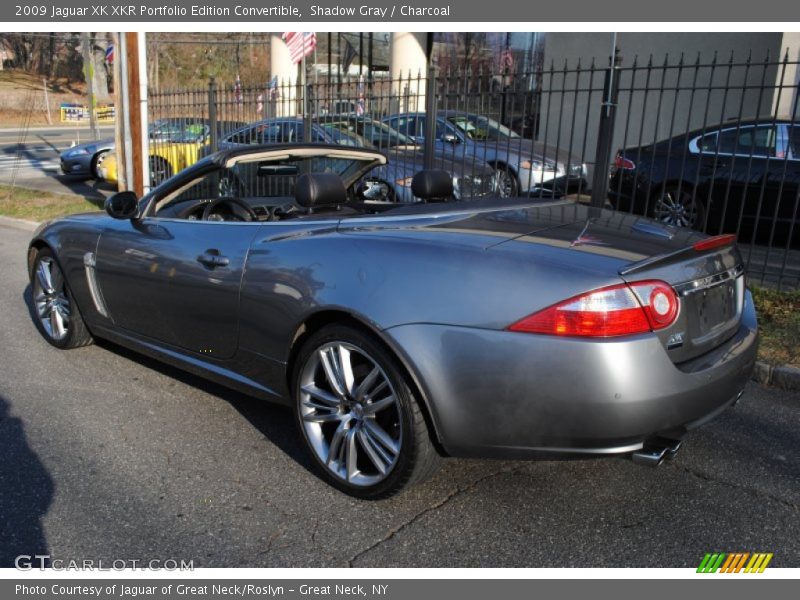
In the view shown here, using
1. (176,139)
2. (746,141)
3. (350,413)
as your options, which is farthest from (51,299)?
(176,139)

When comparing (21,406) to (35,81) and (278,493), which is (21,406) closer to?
(278,493)

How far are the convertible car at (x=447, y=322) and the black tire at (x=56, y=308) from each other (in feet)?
3.55

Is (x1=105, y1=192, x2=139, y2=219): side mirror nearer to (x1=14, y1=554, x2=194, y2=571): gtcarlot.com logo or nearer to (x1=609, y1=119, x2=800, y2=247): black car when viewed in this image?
(x1=14, y1=554, x2=194, y2=571): gtcarlot.com logo

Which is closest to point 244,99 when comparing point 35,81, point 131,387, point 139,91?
point 139,91

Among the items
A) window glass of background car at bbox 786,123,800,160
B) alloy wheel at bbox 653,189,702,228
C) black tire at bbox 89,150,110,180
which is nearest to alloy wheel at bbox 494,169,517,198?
alloy wheel at bbox 653,189,702,228

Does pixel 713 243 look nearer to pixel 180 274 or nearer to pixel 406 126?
pixel 180 274

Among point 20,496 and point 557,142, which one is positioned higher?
point 557,142

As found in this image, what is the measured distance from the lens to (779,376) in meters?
4.45

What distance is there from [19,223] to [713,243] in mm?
11300

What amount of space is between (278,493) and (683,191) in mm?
7275

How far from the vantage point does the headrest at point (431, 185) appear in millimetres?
3967

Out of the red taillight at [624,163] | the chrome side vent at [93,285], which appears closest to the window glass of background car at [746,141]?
the red taillight at [624,163]

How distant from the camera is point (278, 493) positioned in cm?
309

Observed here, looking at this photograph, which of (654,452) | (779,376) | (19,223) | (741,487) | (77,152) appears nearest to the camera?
(654,452)
